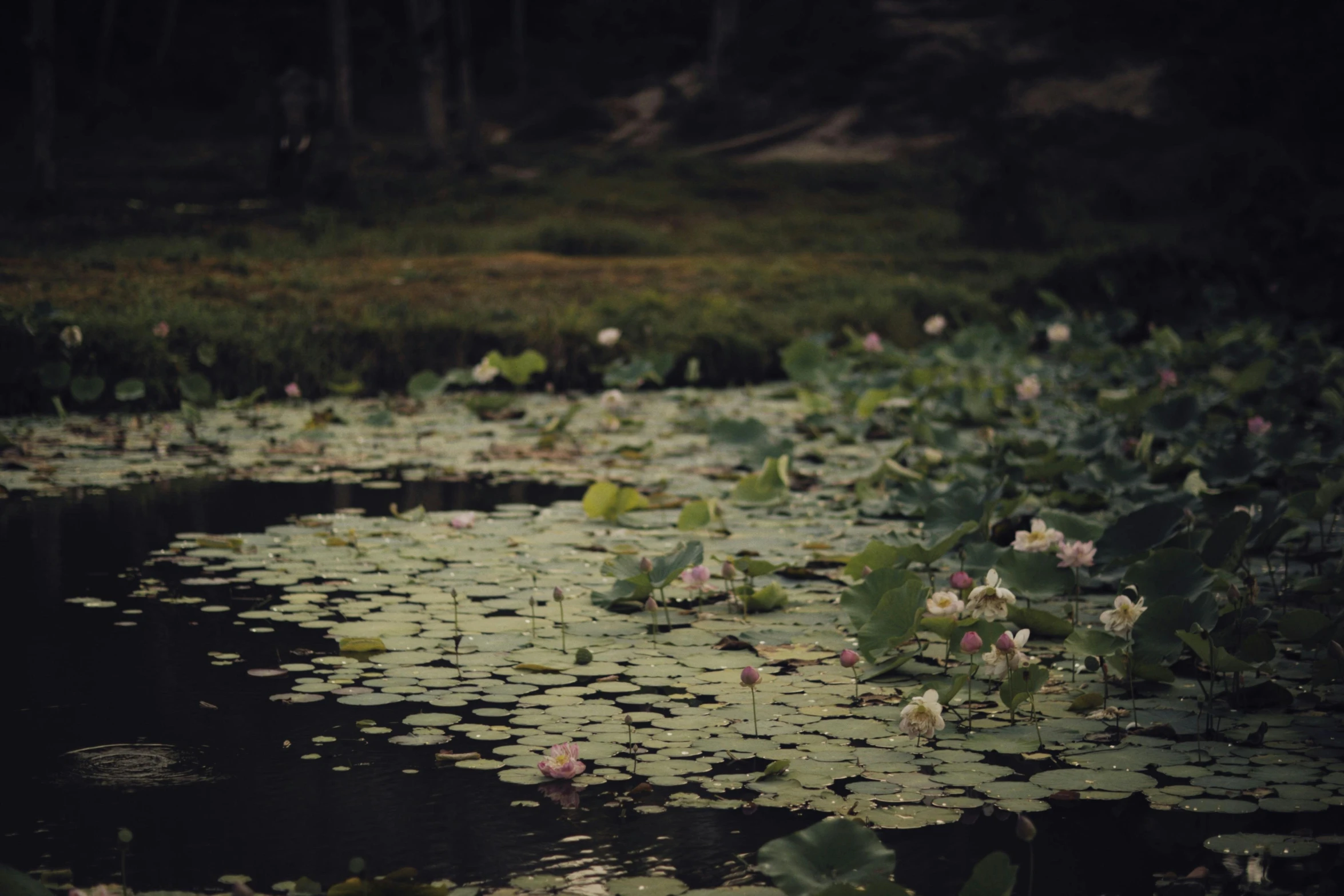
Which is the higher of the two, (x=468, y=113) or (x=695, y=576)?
(x=468, y=113)

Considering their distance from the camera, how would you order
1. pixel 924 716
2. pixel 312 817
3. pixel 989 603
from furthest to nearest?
1. pixel 989 603
2. pixel 924 716
3. pixel 312 817

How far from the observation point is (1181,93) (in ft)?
57.5

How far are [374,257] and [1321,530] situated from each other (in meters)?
8.01

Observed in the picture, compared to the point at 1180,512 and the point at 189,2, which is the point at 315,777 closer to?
the point at 1180,512

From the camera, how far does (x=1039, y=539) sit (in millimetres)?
3309

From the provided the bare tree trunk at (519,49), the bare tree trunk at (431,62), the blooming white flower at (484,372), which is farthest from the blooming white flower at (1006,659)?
the bare tree trunk at (519,49)

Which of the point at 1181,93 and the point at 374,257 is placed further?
the point at 1181,93

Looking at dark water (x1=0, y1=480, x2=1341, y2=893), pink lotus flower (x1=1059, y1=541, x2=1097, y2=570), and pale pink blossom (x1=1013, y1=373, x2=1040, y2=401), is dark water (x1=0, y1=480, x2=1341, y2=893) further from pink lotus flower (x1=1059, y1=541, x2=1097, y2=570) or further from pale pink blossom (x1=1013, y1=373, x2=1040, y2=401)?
pale pink blossom (x1=1013, y1=373, x2=1040, y2=401)

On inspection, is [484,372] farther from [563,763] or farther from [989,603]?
[563,763]

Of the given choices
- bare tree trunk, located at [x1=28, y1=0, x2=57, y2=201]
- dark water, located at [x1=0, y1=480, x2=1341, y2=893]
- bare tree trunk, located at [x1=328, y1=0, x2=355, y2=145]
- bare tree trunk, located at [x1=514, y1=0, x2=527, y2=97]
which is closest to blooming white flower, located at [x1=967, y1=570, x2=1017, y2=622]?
dark water, located at [x1=0, y1=480, x2=1341, y2=893]

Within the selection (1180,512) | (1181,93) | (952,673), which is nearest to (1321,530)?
(1180,512)

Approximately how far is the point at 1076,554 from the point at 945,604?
500mm

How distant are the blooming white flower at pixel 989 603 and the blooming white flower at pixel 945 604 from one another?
0.03 metres

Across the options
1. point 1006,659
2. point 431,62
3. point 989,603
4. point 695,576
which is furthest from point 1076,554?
point 431,62
